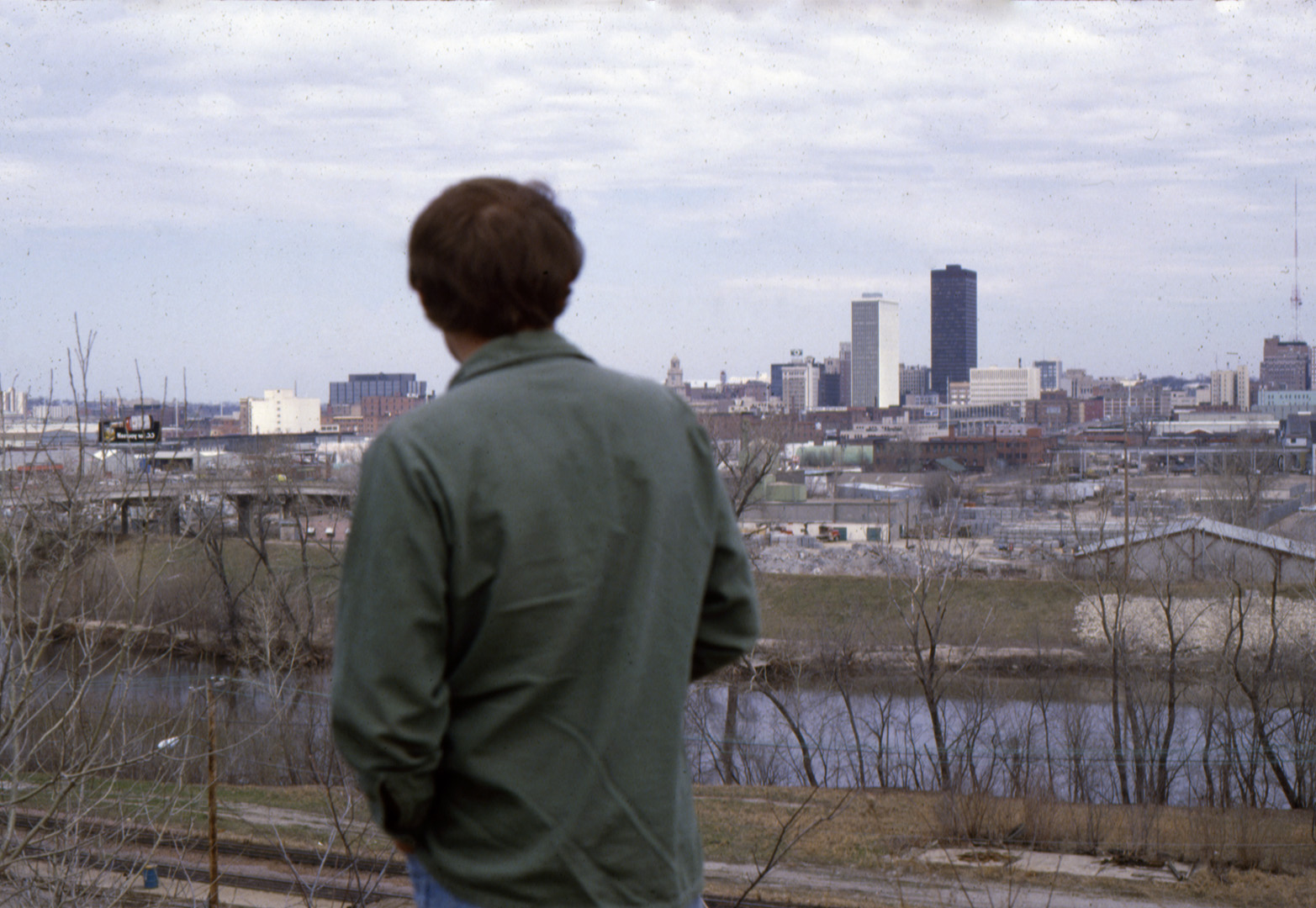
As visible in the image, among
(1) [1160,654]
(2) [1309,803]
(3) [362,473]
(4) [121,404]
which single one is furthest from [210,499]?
(3) [362,473]

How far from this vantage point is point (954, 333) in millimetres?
147000

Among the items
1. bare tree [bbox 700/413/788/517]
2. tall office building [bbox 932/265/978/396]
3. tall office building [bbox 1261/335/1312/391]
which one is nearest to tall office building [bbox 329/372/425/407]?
bare tree [bbox 700/413/788/517]

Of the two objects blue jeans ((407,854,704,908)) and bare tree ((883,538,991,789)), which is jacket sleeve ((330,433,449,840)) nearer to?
blue jeans ((407,854,704,908))

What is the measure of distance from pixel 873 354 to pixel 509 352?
128 m

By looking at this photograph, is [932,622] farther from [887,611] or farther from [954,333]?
[954,333]

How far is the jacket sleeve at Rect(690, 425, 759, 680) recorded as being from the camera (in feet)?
4.63

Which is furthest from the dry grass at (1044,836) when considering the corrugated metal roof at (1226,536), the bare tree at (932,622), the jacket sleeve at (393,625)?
the jacket sleeve at (393,625)

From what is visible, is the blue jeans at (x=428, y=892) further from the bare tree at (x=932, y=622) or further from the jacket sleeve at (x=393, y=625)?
the bare tree at (x=932, y=622)

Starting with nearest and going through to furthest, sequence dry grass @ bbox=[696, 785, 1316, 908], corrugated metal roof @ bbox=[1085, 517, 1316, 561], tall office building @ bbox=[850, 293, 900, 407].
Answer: dry grass @ bbox=[696, 785, 1316, 908], corrugated metal roof @ bbox=[1085, 517, 1316, 561], tall office building @ bbox=[850, 293, 900, 407]

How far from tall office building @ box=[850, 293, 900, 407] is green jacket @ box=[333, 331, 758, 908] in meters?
124

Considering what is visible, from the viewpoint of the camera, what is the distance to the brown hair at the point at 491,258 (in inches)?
50.4

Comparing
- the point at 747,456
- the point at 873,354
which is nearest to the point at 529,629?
the point at 747,456

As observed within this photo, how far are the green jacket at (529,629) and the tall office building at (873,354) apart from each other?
4885 inches

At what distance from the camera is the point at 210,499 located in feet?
84.5
